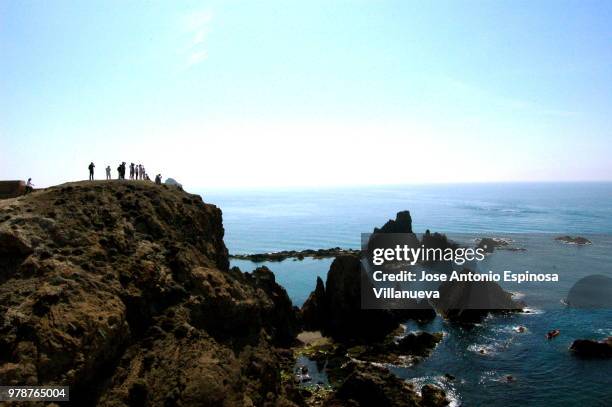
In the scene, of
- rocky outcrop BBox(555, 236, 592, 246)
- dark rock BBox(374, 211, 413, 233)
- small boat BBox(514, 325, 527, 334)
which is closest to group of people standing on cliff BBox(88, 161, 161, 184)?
small boat BBox(514, 325, 527, 334)

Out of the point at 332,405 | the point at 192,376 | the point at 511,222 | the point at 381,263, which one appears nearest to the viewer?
the point at 192,376

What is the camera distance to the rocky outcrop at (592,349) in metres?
42.8

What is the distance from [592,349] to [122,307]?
44867mm

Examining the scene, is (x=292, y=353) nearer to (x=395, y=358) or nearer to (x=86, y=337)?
(x=395, y=358)

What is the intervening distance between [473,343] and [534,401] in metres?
13.3

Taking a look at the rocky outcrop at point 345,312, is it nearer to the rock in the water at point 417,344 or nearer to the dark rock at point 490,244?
the rock in the water at point 417,344

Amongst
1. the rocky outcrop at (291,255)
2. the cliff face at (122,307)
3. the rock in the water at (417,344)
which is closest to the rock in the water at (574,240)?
the rocky outcrop at (291,255)

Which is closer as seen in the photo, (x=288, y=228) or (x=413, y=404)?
(x=413, y=404)

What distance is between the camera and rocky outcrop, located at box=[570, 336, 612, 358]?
42.8 meters

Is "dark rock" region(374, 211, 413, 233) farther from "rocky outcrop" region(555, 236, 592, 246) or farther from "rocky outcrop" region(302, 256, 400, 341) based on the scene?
"rocky outcrop" region(555, 236, 592, 246)

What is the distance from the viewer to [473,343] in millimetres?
47625

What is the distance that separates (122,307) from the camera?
22.0 meters

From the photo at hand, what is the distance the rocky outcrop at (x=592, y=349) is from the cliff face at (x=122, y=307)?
111ft

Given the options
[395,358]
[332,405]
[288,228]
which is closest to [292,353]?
[395,358]
